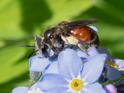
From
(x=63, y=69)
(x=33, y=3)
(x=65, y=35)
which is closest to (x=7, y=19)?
(x=33, y=3)

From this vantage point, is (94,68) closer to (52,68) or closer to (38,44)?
(52,68)

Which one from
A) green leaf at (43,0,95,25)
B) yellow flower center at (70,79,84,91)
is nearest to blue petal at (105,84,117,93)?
yellow flower center at (70,79,84,91)

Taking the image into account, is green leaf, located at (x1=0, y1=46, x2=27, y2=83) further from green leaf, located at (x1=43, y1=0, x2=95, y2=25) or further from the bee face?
the bee face

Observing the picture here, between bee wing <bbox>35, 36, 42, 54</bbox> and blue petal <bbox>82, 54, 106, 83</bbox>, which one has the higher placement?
bee wing <bbox>35, 36, 42, 54</bbox>

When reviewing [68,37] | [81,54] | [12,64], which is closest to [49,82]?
[81,54]

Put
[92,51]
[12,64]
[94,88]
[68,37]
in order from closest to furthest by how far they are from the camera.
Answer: [94,88] → [92,51] → [68,37] → [12,64]

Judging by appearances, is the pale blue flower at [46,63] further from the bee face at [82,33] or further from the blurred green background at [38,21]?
the blurred green background at [38,21]

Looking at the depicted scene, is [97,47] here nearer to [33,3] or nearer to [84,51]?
[84,51]

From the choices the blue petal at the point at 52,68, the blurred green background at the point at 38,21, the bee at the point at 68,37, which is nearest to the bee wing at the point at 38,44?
the bee at the point at 68,37
